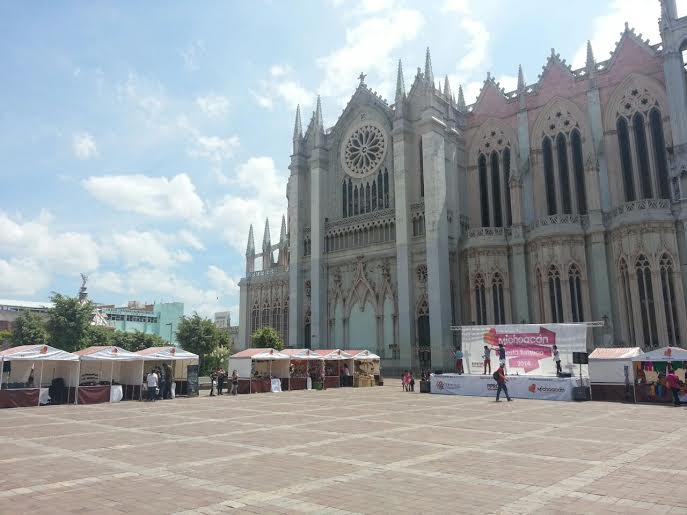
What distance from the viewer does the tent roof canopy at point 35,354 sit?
984 inches

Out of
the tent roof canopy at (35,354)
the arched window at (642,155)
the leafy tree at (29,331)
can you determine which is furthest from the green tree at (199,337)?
the arched window at (642,155)

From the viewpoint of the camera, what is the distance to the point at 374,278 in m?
48.5

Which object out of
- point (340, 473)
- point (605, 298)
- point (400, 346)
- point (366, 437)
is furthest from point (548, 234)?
point (340, 473)

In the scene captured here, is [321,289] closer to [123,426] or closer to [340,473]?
[123,426]

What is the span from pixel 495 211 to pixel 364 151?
44.6 feet

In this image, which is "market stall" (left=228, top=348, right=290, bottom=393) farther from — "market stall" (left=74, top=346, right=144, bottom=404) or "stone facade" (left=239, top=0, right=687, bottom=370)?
"stone facade" (left=239, top=0, right=687, bottom=370)

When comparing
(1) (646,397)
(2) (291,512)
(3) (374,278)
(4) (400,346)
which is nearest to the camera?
(2) (291,512)

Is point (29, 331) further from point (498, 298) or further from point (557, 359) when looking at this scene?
point (557, 359)

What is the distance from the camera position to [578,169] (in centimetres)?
4184

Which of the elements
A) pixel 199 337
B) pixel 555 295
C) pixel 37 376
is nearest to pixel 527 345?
pixel 555 295

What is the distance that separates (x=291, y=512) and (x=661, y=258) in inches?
1321

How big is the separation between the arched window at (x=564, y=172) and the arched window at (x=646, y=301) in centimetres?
796

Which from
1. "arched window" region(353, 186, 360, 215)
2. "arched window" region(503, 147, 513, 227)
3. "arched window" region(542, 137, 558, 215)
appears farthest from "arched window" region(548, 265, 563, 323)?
"arched window" region(353, 186, 360, 215)

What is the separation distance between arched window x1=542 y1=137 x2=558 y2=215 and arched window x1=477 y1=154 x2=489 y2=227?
5.21 metres
